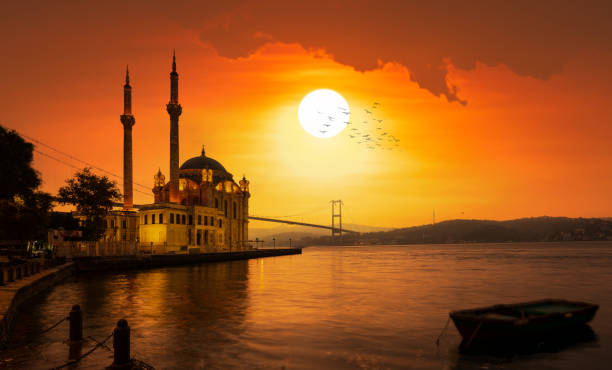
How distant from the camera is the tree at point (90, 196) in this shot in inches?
2564

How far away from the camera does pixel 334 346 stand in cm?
1833

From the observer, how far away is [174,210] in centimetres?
8950

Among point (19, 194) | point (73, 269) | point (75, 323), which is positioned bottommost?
point (73, 269)

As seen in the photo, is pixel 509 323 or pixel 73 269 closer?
pixel 509 323

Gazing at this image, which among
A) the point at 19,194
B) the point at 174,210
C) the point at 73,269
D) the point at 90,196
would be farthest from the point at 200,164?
the point at 19,194

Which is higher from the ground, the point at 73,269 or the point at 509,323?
the point at 509,323

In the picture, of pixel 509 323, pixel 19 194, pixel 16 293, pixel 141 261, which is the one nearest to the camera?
pixel 509 323

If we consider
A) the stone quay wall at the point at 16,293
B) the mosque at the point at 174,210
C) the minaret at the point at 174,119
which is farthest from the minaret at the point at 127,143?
the stone quay wall at the point at 16,293

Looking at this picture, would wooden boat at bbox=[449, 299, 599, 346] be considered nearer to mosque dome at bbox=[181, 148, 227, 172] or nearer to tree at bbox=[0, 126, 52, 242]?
tree at bbox=[0, 126, 52, 242]

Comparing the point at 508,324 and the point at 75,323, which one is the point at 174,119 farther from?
the point at 508,324

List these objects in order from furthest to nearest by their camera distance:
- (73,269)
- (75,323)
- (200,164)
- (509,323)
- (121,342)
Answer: (200,164) < (73,269) < (75,323) < (509,323) < (121,342)

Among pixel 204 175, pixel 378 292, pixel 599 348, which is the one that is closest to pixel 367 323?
pixel 599 348

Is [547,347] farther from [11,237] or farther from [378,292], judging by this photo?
[11,237]

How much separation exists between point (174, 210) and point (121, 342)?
78.8 m
